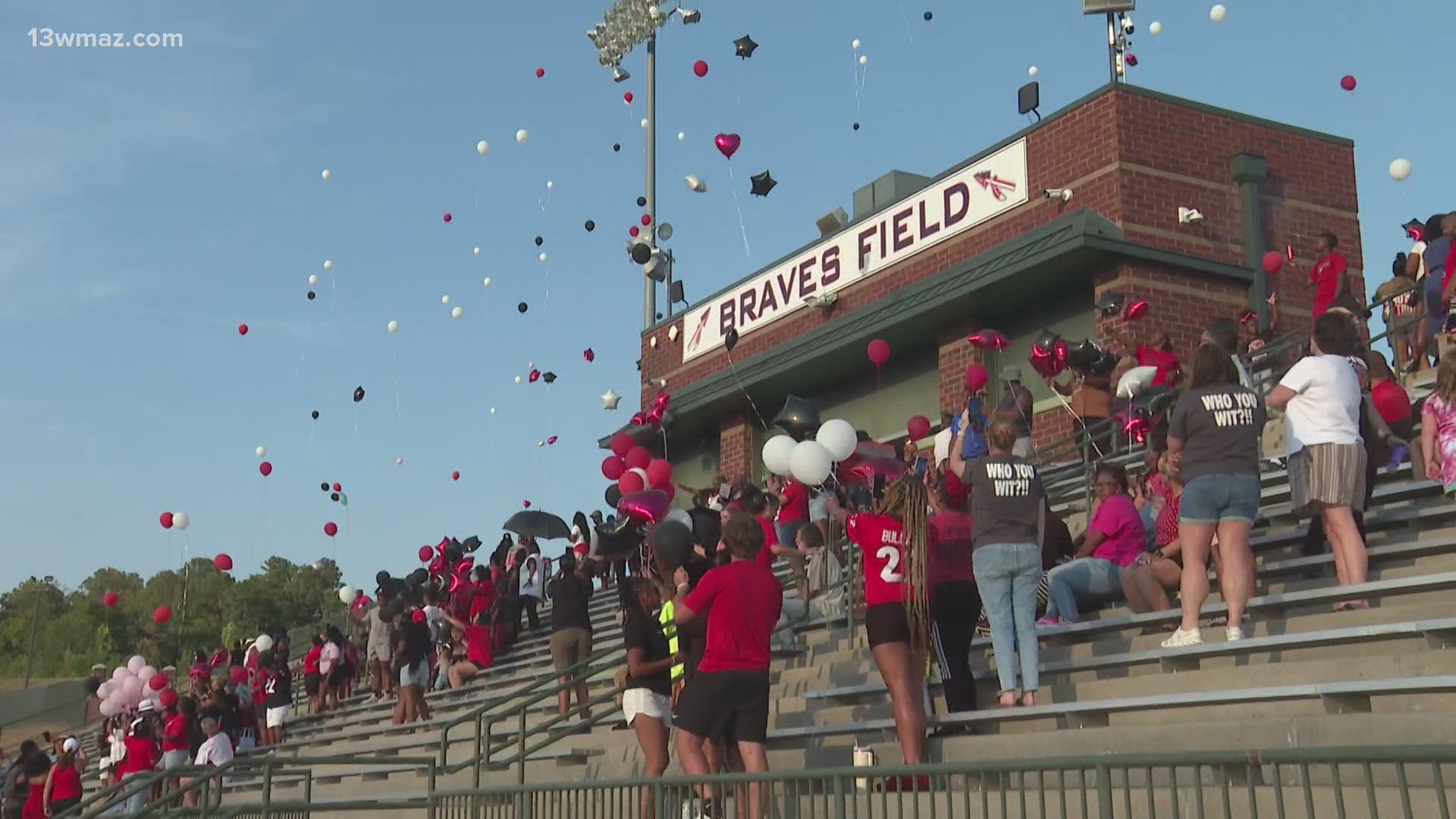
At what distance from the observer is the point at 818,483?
14.1 meters

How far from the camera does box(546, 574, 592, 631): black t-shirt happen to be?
15.1 meters

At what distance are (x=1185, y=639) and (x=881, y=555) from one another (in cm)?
172

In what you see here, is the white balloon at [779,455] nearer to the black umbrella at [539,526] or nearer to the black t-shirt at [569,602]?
the black t-shirt at [569,602]

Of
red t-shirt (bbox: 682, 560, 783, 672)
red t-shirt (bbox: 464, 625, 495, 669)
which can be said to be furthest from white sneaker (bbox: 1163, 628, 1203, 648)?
red t-shirt (bbox: 464, 625, 495, 669)

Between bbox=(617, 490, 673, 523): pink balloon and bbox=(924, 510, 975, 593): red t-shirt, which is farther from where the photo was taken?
bbox=(617, 490, 673, 523): pink balloon

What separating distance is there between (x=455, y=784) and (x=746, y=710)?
20.7 feet

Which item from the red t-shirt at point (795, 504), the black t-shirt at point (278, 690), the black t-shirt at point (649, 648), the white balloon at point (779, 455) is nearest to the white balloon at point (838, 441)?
the white balloon at point (779, 455)

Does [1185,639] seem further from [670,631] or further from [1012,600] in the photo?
[670,631]

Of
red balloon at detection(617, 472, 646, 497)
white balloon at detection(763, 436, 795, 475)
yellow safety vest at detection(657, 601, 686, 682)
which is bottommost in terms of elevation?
yellow safety vest at detection(657, 601, 686, 682)

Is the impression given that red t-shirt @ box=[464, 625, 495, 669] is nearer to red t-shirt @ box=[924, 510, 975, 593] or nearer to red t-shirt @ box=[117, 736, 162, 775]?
red t-shirt @ box=[117, 736, 162, 775]

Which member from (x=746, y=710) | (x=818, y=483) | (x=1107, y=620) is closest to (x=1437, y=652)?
(x=1107, y=620)

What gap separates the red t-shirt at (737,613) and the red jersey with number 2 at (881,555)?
0.53 meters

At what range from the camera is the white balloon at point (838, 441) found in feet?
46.0

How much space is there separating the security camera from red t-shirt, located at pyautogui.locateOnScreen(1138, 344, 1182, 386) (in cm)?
373
